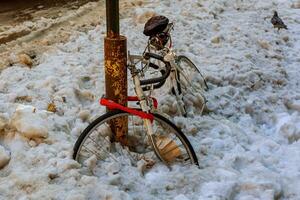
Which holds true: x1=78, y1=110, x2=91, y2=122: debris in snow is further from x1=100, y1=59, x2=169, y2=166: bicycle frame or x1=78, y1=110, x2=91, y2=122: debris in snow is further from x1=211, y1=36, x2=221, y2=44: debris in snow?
x1=211, y1=36, x2=221, y2=44: debris in snow

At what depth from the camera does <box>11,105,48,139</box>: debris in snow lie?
4.03m

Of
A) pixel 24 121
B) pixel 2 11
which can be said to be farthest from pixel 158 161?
pixel 2 11

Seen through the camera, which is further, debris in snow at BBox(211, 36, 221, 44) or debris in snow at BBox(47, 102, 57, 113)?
debris in snow at BBox(211, 36, 221, 44)

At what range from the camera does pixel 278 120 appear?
5.33m

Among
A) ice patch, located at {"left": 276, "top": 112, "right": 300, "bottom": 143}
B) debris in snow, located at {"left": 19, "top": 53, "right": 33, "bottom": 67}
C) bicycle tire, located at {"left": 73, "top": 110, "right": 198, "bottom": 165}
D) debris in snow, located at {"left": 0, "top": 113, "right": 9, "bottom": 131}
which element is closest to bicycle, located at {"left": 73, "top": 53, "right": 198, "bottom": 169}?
bicycle tire, located at {"left": 73, "top": 110, "right": 198, "bottom": 165}

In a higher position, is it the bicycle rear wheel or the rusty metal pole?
the rusty metal pole

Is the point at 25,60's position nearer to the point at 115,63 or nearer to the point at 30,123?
the point at 30,123

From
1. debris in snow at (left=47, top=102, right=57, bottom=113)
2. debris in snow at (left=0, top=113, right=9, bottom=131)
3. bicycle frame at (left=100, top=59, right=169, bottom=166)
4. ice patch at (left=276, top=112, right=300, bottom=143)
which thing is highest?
bicycle frame at (left=100, top=59, right=169, bottom=166)

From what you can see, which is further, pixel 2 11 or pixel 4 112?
pixel 2 11

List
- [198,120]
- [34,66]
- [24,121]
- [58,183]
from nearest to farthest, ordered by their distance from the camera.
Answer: [58,183] → [24,121] → [198,120] → [34,66]

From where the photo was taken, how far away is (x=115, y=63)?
4.11 metres

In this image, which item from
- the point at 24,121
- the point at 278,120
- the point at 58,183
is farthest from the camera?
the point at 278,120

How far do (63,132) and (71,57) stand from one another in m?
2.32

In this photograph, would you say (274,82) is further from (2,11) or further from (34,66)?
(2,11)
